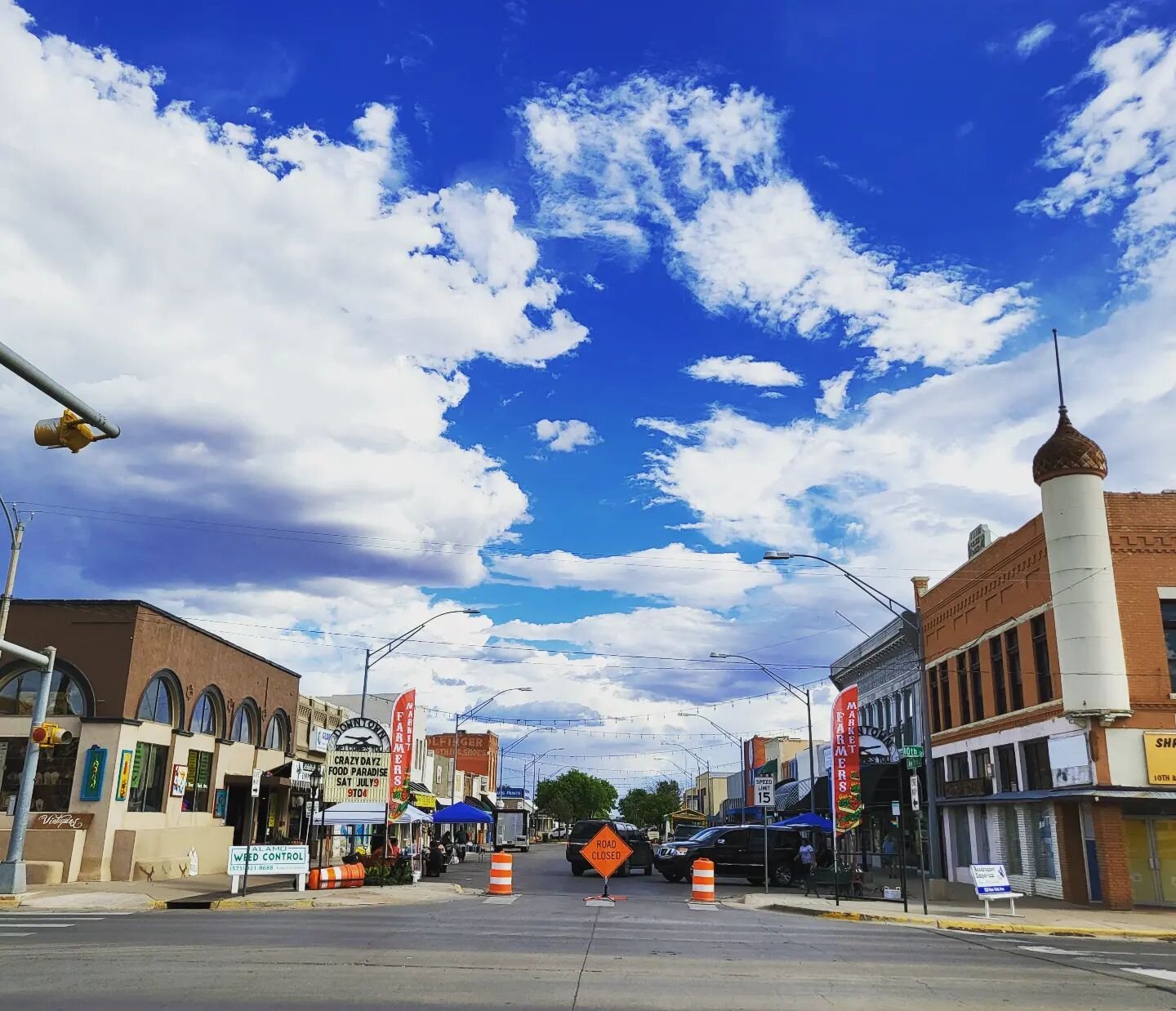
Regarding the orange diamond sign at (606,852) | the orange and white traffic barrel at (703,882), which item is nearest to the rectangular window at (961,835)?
the orange and white traffic barrel at (703,882)

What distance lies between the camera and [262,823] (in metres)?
42.8

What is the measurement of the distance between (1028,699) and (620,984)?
2131cm

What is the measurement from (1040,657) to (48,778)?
90.6 ft

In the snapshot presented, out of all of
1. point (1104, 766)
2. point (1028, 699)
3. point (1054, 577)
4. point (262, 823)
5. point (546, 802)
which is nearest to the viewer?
point (1104, 766)

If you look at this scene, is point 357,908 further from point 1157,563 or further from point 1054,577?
point 1157,563

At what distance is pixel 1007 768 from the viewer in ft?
102

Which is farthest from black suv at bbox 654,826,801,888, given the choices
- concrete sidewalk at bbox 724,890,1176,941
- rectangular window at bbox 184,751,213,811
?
rectangular window at bbox 184,751,213,811

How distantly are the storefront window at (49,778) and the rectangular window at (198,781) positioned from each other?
5134mm

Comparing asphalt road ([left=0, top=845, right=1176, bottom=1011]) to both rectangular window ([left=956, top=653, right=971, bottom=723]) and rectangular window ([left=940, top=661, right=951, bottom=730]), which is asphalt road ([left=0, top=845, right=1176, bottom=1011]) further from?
rectangular window ([left=940, top=661, right=951, bottom=730])

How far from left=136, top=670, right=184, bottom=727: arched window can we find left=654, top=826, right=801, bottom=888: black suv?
56.5 feet

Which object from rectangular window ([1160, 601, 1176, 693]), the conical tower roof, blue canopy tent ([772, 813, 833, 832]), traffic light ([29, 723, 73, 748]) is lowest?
blue canopy tent ([772, 813, 833, 832])

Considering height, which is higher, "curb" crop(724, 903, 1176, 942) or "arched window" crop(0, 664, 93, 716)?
"arched window" crop(0, 664, 93, 716)

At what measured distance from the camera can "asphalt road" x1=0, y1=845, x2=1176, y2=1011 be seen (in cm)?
1080

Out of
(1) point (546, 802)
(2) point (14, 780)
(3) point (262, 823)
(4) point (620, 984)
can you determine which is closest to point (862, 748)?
(3) point (262, 823)
